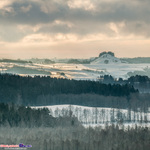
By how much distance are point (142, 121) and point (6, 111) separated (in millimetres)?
56641

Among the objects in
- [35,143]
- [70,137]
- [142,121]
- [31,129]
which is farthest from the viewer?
[142,121]

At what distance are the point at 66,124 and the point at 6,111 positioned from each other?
2658cm

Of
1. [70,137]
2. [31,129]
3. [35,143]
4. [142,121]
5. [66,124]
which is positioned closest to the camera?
[35,143]

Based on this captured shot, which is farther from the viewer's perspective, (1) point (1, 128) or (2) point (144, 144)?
(1) point (1, 128)

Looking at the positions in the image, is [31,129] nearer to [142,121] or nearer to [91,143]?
[91,143]

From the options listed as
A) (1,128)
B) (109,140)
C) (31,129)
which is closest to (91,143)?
(109,140)

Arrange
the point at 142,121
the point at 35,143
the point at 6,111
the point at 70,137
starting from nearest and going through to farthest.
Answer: the point at 35,143 < the point at 70,137 < the point at 6,111 < the point at 142,121

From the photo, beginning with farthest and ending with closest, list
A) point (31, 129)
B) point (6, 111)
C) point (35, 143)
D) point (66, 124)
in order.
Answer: point (6, 111), point (66, 124), point (31, 129), point (35, 143)

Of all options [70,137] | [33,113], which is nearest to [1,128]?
[33,113]

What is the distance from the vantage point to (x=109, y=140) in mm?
121562

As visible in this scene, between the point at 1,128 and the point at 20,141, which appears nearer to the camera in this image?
the point at 20,141

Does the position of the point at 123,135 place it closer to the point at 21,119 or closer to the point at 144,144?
the point at 144,144

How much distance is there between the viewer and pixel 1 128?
15200 cm

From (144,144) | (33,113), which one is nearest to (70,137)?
(144,144)
